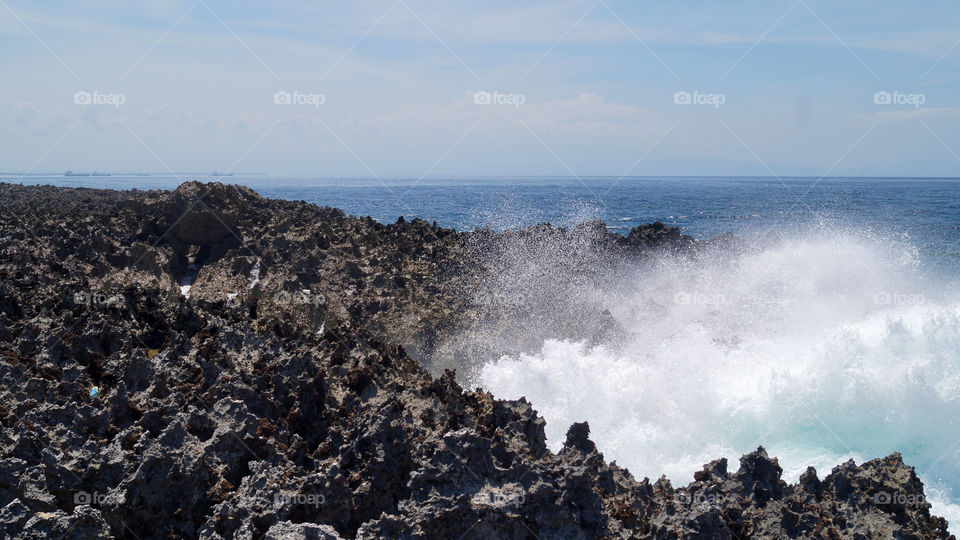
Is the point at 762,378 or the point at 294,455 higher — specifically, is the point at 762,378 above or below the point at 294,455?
above

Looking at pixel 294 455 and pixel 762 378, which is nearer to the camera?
pixel 294 455

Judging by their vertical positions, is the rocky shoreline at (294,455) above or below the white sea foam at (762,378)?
below

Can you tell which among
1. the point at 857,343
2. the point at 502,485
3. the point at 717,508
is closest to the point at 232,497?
the point at 502,485

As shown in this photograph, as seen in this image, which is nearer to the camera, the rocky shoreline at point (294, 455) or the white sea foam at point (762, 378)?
the rocky shoreline at point (294, 455)

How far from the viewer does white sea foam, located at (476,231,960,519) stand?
492 inches

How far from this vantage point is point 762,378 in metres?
14.8

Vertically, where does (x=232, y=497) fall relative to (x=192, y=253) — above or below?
below

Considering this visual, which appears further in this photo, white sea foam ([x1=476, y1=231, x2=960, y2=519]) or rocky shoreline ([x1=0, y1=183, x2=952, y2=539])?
white sea foam ([x1=476, y1=231, x2=960, y2=519])

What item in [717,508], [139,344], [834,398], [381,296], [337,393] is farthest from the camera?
[381,296]

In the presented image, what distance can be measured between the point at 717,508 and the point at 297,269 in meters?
14.3

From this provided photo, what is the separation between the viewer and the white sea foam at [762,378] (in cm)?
1249

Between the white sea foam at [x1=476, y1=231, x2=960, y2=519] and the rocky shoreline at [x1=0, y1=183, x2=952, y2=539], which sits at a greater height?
the white sea foam at [x1=476, y1=231, x2=960, y2=519]

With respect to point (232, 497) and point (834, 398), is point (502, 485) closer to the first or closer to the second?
point (232, 497)

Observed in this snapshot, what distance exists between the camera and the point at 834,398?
1405 cm
